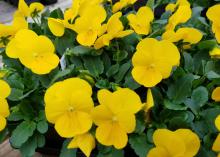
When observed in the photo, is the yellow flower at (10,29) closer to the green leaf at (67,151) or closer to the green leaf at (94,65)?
the green leaf at (94,65)

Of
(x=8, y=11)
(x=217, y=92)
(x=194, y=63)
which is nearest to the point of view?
(x=217, y=92)

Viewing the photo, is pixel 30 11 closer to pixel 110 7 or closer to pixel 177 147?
pixel 110 7

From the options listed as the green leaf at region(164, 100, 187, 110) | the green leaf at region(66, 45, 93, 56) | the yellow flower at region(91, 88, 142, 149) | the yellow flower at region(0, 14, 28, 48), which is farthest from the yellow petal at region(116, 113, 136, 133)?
the yellow flower at region(0, 14, 28, 48)

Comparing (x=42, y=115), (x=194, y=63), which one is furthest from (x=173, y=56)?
(x=42, y=115)

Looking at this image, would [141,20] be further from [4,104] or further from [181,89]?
[4,104]

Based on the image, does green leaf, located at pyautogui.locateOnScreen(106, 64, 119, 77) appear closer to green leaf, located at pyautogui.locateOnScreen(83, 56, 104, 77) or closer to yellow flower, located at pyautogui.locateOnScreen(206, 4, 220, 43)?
green leaf, located at pyautogui.locateOnScreen(83, 56, 104, 77)

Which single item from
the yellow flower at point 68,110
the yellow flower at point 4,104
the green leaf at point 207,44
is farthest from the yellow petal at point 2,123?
the green leaf at point 207,44
